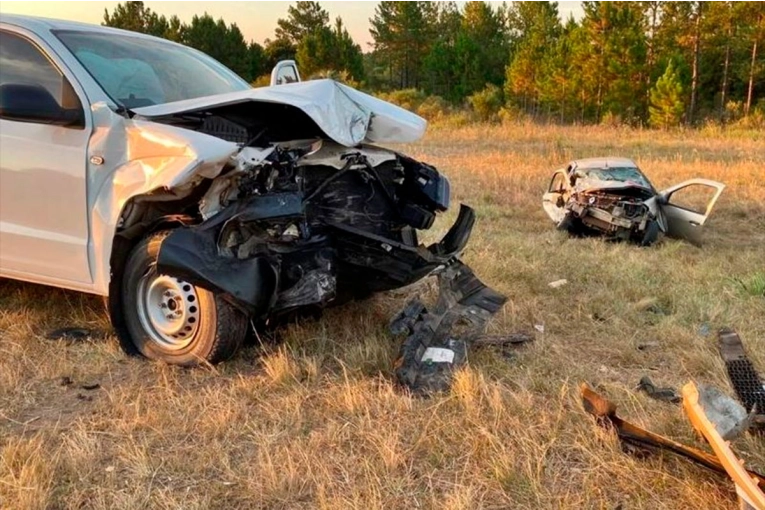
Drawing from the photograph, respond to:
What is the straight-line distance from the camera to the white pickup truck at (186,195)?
3.23 m

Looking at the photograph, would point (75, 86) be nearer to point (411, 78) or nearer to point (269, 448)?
point (269, 448)

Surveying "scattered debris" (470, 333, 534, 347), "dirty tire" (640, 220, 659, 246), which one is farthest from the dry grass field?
"dirty tire" (640, 220, 659, 246)

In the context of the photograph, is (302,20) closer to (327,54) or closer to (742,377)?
(327,54)

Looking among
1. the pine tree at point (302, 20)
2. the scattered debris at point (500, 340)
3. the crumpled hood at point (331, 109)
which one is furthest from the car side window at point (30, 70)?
the pine tree at point (302, 20)

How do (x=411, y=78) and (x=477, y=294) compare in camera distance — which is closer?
(x=477, y=294)

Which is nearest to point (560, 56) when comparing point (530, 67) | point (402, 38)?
point (530, 67)

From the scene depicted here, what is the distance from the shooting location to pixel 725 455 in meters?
2.18

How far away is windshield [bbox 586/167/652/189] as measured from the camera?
7.21 metres

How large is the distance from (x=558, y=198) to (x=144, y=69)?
5287mm

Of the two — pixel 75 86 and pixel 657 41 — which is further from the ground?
pixel 657 41

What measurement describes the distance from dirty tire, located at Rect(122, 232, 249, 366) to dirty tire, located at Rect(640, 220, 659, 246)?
4.98 meters

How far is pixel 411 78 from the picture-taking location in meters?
55.4

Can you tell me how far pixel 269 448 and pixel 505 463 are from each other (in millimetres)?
984

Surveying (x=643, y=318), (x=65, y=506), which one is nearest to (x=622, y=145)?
(x=643, y=318)
